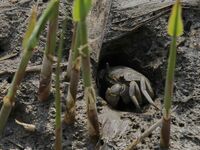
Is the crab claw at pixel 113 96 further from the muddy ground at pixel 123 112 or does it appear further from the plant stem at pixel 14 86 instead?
the plant stem at pixel 14 86

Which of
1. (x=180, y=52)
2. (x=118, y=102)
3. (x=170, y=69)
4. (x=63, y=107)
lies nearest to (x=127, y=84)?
(x=118, y=102)

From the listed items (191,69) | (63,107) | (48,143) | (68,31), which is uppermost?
(68,31)

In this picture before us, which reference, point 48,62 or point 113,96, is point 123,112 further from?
point 48,62

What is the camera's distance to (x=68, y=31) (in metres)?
2.70

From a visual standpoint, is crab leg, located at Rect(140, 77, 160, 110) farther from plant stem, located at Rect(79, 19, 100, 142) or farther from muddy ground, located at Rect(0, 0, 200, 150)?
plant stem, located at Rect(79, 19, 100, 142)

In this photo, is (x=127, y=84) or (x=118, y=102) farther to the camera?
(x=127, y=84)

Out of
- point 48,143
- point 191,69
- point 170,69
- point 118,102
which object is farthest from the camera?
point 118,102

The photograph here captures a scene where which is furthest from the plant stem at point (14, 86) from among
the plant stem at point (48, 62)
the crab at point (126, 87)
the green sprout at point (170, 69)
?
the crab at point (126, 87)

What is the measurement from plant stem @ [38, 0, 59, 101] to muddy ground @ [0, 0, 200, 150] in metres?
0.05

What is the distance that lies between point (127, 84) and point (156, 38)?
1.09 feet

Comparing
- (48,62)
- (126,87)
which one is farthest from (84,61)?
(126,87)

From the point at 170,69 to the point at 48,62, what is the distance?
607mm

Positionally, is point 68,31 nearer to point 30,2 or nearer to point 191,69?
point 30,2

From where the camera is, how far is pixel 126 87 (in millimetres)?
2822
